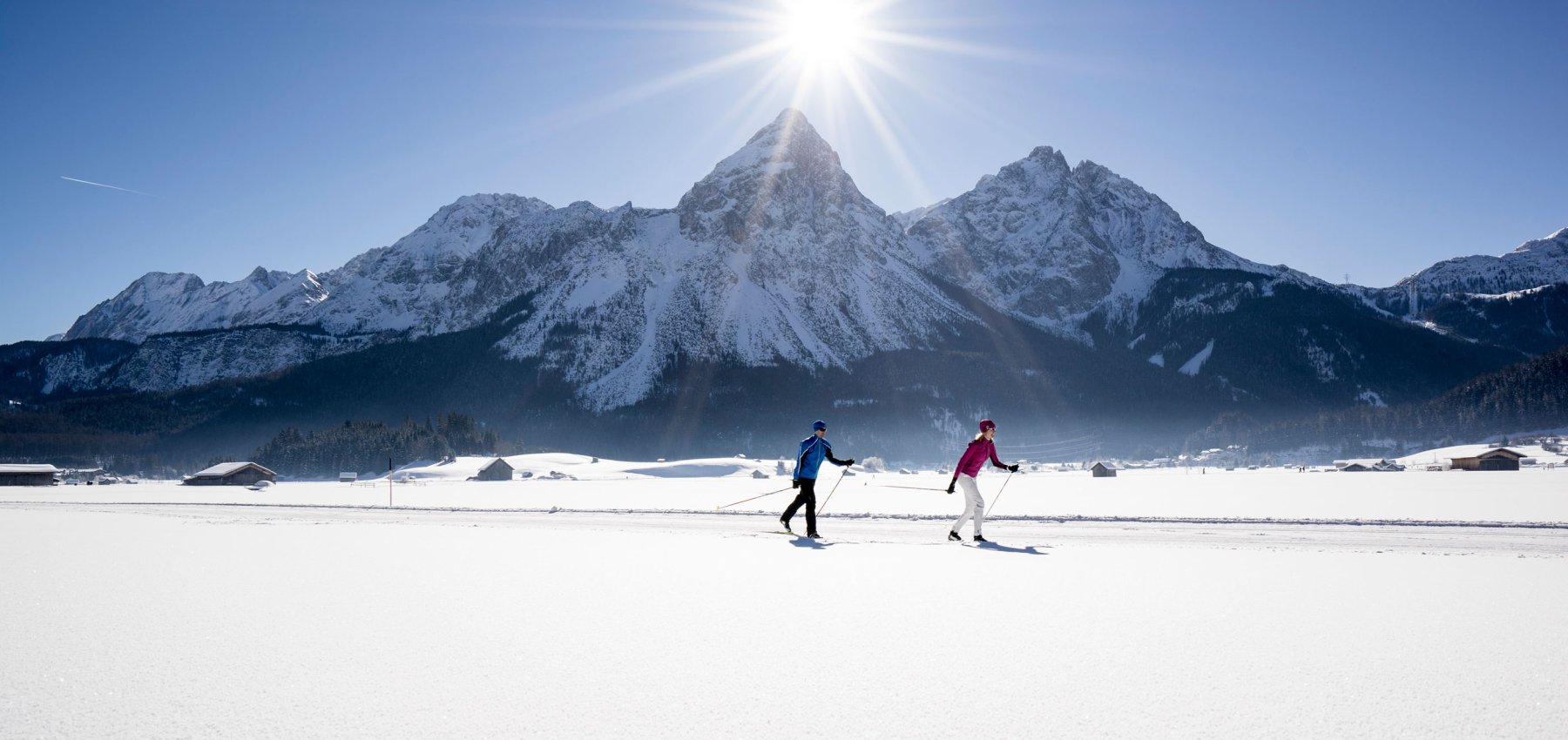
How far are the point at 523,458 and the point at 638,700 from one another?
10691 centimetres

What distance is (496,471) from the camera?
86875mm

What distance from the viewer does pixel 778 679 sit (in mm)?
6184

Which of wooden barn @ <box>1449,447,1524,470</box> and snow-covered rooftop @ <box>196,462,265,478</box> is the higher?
snow-covered rooftop @ <box>196,462,265,478</box>

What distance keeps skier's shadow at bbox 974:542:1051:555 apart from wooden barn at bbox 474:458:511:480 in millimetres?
78012

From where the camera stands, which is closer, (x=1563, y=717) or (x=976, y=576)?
(x=1563, y=717)

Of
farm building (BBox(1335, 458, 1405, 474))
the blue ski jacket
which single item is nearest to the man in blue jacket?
the blue ski jacket

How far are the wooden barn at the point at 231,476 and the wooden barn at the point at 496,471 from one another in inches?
822

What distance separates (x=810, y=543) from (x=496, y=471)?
7739cm

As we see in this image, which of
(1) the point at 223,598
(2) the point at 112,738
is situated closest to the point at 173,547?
(1) the point at 223,598

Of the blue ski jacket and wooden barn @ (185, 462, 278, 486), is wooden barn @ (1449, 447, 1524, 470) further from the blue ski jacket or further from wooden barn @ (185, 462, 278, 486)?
wooden barn @ (185, 462, 278, 486)

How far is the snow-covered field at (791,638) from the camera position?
17.6 feet

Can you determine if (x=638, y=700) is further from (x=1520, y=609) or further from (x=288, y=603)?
(x=1520, y=609)

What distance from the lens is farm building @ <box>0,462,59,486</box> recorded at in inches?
3285

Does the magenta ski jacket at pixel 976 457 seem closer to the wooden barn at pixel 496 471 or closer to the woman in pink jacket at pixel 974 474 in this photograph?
the woman in pink jacket at pixel 974 474
